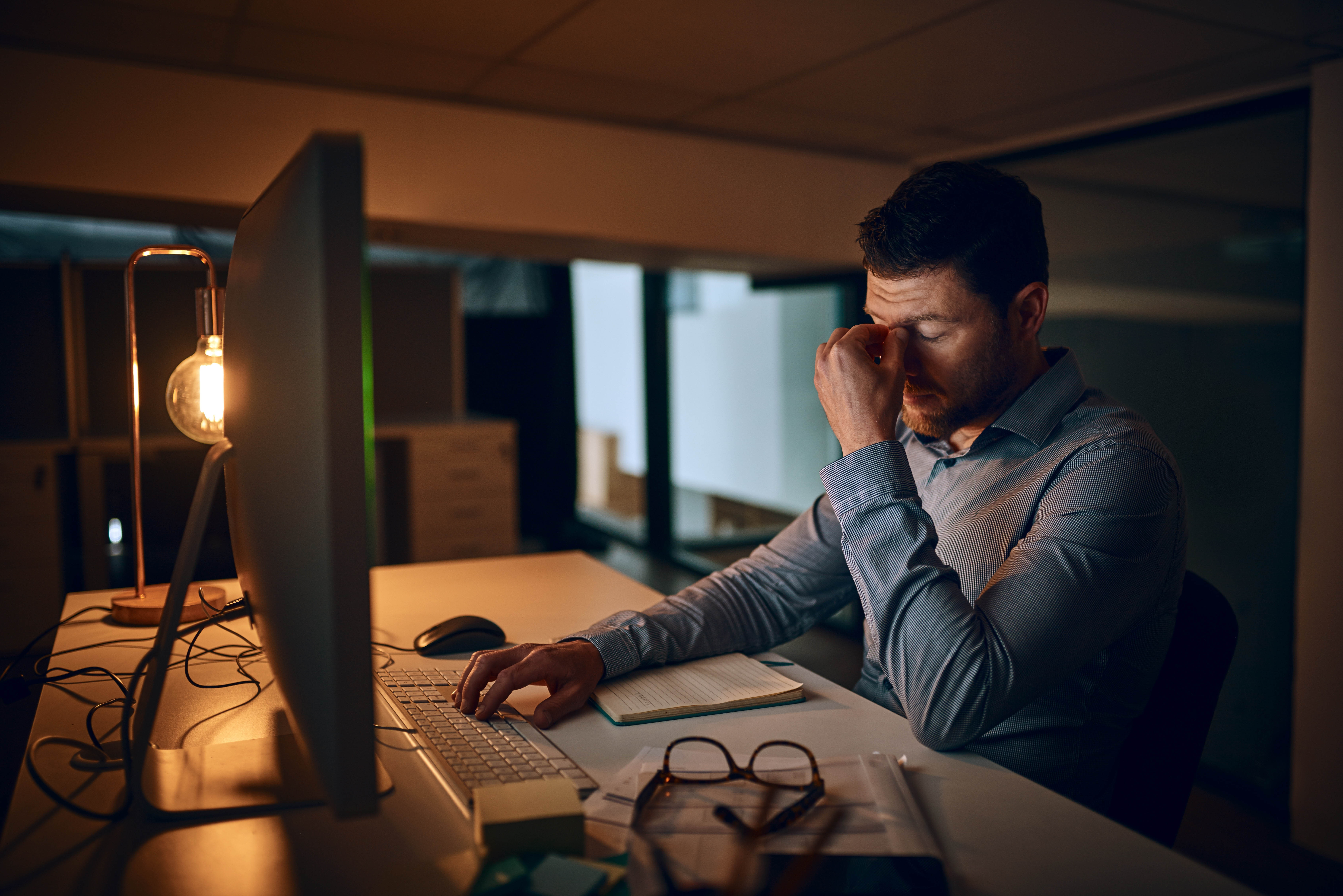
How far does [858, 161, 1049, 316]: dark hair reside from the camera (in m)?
1.16

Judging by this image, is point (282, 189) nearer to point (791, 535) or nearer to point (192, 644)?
point (192, 644)

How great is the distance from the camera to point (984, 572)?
1178mm

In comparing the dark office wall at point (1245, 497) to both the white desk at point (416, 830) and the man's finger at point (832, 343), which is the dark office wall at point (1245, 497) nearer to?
the man's finger at point (832, 343)

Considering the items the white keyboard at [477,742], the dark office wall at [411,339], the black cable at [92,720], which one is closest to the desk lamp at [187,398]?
the black cable at [92,720]

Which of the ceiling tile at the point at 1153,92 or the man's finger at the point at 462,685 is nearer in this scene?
the man's finger at the point at 462,685

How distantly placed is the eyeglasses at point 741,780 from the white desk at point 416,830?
0.28 feet

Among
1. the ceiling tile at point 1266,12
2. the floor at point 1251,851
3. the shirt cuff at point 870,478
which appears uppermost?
the ceiling tile at point 1266,12

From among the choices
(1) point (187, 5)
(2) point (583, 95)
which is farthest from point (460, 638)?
(2) point (583, 95)

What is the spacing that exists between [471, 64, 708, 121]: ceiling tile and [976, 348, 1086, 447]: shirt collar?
5.48ft

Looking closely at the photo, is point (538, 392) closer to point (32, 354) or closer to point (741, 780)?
point (32, 354)

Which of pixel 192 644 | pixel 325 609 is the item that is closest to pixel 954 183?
pixel 325 609

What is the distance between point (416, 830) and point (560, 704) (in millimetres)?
277

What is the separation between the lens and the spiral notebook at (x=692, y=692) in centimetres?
103

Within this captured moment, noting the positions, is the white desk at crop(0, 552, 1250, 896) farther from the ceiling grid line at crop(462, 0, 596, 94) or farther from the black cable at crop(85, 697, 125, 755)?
the ceiling grid line at crop(462, 0, 596, 94)
